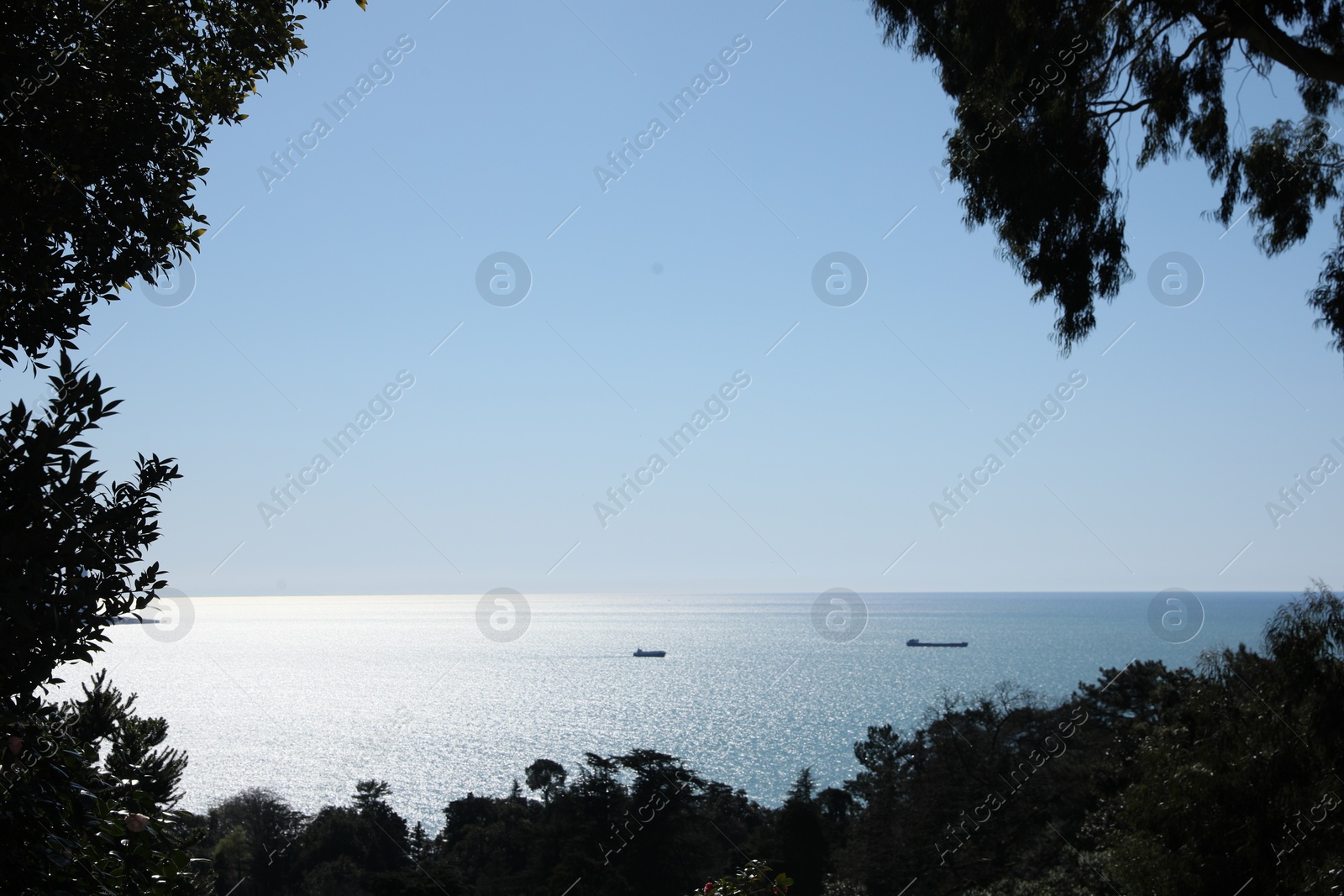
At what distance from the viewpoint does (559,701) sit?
300 ft

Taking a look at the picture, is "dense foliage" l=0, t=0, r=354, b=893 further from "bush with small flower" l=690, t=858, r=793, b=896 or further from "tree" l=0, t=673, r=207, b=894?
"bush with small flower" l=690, t=858, r=793, b=896

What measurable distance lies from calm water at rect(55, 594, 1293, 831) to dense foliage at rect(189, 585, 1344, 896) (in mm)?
9901

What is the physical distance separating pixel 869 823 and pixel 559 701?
66311 mm

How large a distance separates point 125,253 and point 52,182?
402 mm

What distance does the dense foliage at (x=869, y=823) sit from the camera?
17.3m

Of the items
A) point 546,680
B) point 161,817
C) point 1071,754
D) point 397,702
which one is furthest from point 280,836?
point 546,680

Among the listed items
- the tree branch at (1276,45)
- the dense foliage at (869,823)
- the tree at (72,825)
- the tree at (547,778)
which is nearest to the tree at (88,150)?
the tree at (72,825)

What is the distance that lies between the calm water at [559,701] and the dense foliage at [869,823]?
9.90 metres

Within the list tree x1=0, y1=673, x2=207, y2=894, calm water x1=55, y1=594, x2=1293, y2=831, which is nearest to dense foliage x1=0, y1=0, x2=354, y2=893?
tree x1=0, y1=673, x2=207, y2=894

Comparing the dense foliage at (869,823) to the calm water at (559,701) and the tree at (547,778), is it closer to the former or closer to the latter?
the tree at (547,778)

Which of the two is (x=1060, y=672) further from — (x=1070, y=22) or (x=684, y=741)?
(x=1070, y=22)

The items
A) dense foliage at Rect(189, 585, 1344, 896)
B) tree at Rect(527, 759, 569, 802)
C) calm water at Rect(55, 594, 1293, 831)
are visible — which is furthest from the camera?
calm water at Rect(55, 594, 1293, 831)

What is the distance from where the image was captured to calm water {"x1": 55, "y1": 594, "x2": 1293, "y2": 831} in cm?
6100

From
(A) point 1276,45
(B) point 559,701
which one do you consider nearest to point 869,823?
(A) point 1276,45
